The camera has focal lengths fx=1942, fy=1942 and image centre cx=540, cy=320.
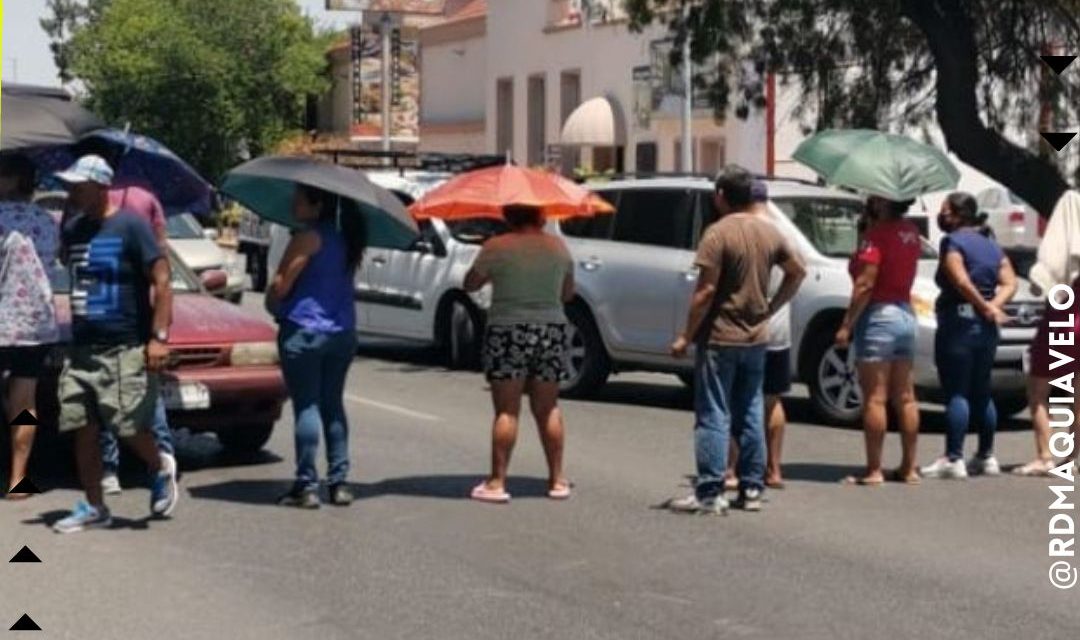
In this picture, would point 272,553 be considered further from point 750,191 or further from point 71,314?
point 750,191

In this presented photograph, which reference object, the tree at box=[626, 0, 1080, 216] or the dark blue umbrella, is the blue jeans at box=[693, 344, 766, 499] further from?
the tree at box=[626, 0, 1080, 216]

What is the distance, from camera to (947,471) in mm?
11898

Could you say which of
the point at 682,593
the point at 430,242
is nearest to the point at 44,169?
the point at 682,593

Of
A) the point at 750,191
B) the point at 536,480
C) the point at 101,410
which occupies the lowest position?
the point at 536,480

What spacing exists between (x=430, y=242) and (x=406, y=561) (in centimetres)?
967

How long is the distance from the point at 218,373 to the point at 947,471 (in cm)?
447

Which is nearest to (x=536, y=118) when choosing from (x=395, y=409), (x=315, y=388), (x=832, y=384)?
(x=395, y=409)

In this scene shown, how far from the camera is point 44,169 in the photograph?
11.9m

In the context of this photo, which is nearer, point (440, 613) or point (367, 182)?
point (440, 613)
